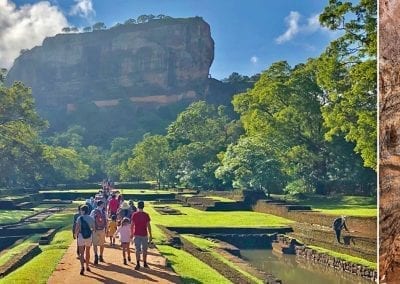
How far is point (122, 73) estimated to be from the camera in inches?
5157

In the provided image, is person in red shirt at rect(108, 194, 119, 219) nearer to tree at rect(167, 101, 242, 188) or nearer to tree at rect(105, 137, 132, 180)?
tree at rect(167, 101, 242, 188)

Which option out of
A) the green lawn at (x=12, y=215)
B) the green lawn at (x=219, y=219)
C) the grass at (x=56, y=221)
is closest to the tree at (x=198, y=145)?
the green lawn at (x=219, y=219)

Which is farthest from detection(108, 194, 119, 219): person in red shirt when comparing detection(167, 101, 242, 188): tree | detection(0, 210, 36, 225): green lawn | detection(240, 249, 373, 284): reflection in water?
detection(167, 101, 242, 188): tree

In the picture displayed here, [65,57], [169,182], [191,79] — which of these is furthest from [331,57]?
[65,57]

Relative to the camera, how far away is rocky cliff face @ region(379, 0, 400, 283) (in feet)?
5.46

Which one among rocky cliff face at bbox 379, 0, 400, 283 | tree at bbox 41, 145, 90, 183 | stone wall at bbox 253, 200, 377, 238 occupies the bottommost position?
stone wall at bbox 253, 200, 377, 238

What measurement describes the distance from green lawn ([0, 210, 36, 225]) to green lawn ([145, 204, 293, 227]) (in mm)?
5197

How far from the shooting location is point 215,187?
3922 centimetres

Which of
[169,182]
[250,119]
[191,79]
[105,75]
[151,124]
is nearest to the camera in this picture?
[250,119]

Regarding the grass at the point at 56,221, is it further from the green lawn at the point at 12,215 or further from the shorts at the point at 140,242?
the shorts at the point at 140,242

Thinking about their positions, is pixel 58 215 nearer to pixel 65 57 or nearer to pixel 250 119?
pixel 250 119

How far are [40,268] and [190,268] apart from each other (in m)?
2.72

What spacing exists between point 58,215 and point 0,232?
5519mm

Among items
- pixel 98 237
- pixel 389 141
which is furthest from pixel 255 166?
pixel 389 141
